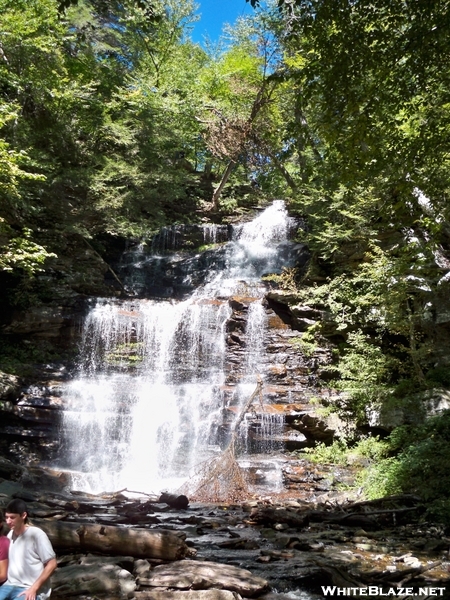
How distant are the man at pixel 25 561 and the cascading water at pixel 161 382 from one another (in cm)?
907

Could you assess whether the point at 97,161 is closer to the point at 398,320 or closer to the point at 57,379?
the point at 57,379

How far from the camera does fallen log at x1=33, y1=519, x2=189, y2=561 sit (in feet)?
16.0

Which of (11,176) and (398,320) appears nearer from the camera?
(11,176)

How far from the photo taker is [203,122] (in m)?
23.0

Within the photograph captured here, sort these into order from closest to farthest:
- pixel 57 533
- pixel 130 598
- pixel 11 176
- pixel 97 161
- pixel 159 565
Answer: pixel 130 598 → pixel 159 565 → pixel 57 533 → pixel 11 176 → pixel 97 161

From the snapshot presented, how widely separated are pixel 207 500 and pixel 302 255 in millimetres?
13431

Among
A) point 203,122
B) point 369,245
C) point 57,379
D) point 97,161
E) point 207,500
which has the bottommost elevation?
point 207,500

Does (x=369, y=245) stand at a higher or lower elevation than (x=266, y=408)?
higher

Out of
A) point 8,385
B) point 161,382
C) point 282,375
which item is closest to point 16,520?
point 8,385

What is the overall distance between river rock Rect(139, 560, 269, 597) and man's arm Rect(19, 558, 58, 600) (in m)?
1.31

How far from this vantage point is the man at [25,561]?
3262mm

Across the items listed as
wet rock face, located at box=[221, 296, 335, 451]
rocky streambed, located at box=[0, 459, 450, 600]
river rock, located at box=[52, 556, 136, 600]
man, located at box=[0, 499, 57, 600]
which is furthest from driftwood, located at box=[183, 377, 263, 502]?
man, located at box=[0, 499, 57, 600]

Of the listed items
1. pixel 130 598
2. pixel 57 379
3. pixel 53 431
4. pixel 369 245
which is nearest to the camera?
pixel 130 598

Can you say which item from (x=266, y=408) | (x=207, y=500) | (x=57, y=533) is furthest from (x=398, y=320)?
(x=57, y=533)
